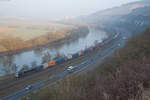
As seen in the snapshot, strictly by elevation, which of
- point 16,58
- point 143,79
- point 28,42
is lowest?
point 16,58

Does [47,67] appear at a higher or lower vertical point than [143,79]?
lower

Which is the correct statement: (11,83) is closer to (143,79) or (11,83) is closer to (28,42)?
(143,79)

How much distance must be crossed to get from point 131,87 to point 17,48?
15.9 metres

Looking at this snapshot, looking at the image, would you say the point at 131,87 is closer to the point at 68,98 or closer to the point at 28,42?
the point at 68,98

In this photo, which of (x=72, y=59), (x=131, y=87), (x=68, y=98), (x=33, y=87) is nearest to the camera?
(x=131, y=87)

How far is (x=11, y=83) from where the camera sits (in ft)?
23.7

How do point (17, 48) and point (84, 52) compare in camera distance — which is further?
point (17, 48)

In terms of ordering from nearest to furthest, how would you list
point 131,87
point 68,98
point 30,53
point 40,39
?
point 131,87
point 68,98
point 30,53
point 40,39

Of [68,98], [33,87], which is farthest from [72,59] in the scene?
[68,98]

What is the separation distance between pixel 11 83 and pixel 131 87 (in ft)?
23.4

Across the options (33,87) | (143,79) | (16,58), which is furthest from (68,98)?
(16,58)

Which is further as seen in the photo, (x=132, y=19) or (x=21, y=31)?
(x=132, y=19)

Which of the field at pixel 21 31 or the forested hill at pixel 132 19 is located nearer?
the field at pixel 21 31

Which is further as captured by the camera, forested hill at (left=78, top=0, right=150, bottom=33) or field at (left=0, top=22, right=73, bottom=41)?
forested hill at (left=78, top=0, right=150, bottom=33)
